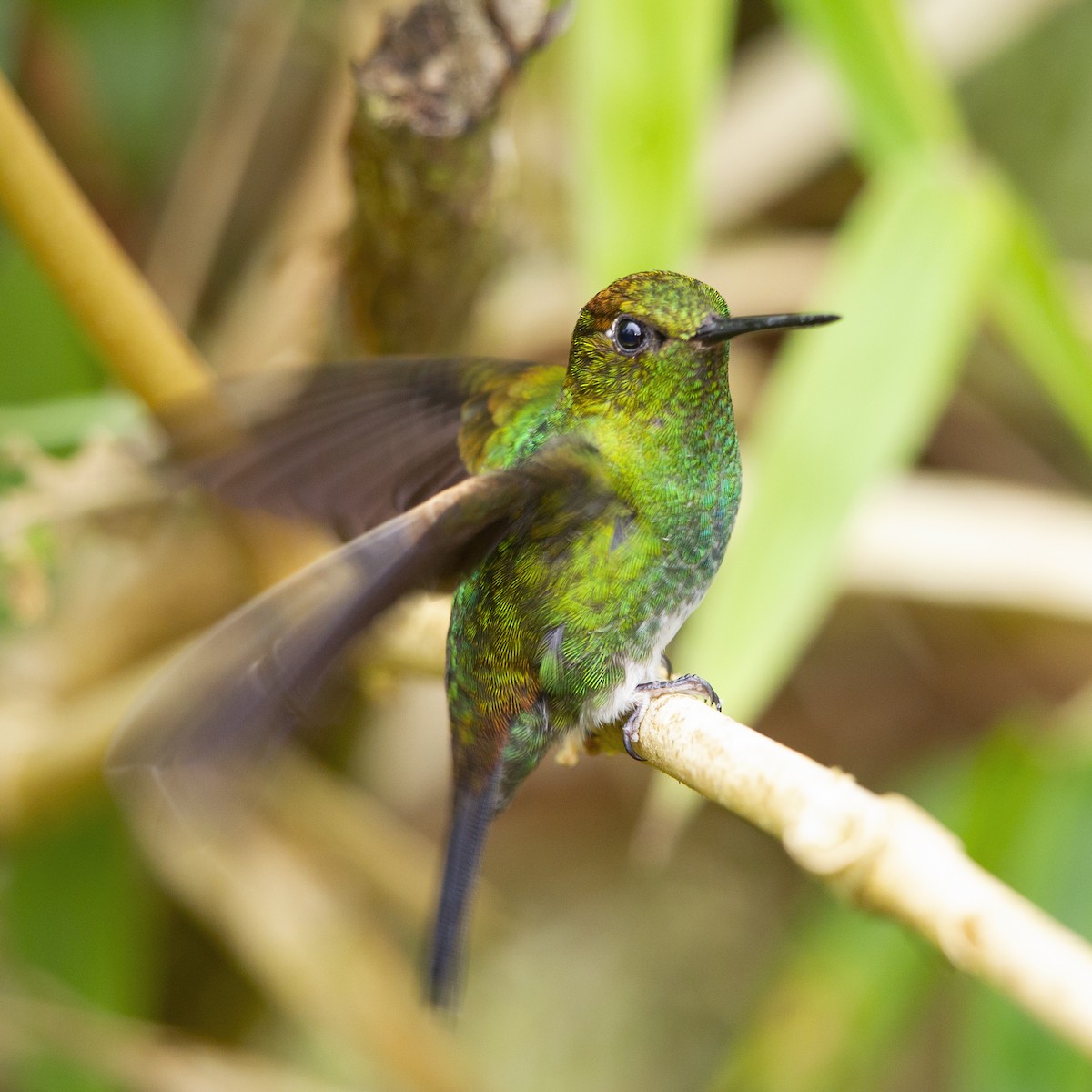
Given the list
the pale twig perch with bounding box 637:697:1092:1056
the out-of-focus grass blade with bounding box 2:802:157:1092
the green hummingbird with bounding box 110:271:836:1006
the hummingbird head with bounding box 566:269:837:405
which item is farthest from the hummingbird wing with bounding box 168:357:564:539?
the out-of-focus grass blade with bounding box 2:802:157:1092

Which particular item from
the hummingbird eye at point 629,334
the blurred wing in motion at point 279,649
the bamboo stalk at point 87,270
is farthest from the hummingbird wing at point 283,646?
the bamboo stalk at point 87,270

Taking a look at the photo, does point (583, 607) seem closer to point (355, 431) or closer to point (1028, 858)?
point (355, 431)

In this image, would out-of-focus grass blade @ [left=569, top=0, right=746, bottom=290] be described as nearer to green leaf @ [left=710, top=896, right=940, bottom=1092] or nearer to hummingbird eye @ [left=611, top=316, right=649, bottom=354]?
hummingbird eye @ [left=611, top=316, right=649, bottom=354]

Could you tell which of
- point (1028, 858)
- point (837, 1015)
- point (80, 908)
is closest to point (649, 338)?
point (1028, 858)

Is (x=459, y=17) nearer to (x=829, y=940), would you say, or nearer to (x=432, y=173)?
(x=432, y=173)

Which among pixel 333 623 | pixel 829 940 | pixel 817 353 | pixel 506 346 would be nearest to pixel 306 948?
pixel 829 940

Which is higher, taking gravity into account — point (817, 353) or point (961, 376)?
point (961, 376)

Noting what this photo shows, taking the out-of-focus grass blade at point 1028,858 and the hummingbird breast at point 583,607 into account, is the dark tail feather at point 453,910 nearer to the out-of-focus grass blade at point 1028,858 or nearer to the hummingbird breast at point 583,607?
the hummingbird breast at point 583,607

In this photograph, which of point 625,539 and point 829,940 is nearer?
point 625,539
